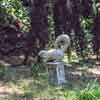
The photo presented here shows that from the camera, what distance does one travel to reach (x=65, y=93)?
19.5 ft

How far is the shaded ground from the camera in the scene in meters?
6.07

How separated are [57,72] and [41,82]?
0.92 feet

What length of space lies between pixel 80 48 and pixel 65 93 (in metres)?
3.00

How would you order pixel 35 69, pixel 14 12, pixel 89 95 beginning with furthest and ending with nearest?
pixel 14 12, pixel 35 69, pixel 89 95

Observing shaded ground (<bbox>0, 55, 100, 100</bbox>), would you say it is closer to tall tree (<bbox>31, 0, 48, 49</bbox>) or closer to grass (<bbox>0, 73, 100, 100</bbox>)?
grass (<bbox>0, 73, 100, 100</bbox>)

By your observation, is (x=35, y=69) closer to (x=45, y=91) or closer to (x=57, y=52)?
(x=57, y=52)

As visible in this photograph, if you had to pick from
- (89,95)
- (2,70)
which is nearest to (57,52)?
(2,70)

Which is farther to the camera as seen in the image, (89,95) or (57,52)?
(57,52)

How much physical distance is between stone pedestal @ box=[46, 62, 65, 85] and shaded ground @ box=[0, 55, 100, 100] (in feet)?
0.33

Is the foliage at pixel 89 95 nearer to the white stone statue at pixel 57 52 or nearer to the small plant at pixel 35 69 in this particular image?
the white stone statue at pixel 57 52

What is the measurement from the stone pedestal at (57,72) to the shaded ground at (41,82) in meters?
0.10

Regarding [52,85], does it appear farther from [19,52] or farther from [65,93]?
[19,52]

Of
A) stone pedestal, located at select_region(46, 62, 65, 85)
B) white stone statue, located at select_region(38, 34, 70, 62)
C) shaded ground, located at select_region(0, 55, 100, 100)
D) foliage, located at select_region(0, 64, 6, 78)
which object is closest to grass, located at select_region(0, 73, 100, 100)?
shaded ground, located at select_region(0, 55, 100, 100)

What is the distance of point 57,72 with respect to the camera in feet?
21.7
